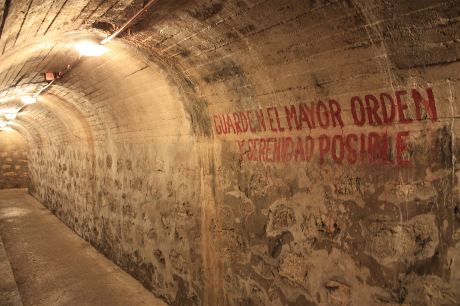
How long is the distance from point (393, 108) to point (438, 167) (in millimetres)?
459

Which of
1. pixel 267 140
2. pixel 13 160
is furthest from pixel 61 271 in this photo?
pixel 13 160

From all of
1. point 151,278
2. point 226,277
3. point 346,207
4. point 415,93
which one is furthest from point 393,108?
point 151,278

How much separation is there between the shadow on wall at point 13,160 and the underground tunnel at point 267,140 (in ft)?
47.0

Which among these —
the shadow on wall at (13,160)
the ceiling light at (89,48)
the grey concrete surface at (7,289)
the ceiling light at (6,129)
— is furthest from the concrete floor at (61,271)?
the shadow on wall at (13,160)

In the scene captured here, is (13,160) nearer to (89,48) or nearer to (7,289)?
(7,289)

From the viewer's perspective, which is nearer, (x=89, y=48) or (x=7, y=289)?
(x=89, y=48)

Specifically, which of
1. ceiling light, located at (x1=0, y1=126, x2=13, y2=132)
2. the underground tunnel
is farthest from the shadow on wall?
the underground tunnel

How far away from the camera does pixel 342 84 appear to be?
2594 mm

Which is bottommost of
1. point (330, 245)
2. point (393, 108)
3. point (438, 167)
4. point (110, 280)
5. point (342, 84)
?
point (110, 280)

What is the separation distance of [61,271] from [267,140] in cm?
533

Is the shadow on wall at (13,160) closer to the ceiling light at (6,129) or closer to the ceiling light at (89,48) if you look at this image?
the ceiling light at (6,129)

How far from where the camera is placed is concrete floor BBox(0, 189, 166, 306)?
215 inches

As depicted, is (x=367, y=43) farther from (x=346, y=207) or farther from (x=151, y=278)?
(x=151, y=278)

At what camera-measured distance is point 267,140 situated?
3369mm
